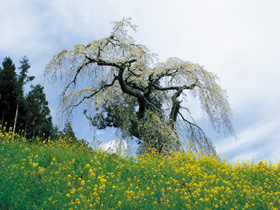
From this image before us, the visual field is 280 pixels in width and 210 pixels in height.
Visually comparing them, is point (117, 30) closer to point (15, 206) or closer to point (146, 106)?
point (146, 106)

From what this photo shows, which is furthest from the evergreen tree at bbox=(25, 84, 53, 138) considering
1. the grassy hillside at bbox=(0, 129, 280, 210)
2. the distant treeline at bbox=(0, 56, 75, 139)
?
the grassy hillside at bbox=(0, 129, 280, 210)

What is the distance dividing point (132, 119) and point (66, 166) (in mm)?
6605

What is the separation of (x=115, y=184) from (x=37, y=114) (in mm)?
25132

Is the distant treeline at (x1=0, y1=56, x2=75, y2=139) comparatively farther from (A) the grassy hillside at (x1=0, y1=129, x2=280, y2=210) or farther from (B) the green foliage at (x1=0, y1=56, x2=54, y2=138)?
(A) the grassy hillside at (x1=0, y1=129, x2=280, y2=210)

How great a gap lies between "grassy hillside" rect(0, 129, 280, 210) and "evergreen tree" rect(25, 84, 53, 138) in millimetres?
20248

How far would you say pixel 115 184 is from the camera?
5.35 meters

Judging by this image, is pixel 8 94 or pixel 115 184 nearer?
pixel 115 184

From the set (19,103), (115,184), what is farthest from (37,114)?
(115,184)

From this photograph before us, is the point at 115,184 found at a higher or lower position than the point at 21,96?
lower

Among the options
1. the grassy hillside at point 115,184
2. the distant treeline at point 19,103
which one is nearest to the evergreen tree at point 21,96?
the distant treeline at point 19,103

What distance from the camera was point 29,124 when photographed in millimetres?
27516

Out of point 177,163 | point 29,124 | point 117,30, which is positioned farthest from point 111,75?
point 29,124

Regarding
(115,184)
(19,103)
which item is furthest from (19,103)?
(115,184)

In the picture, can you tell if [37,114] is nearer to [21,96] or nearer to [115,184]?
[21,96]
